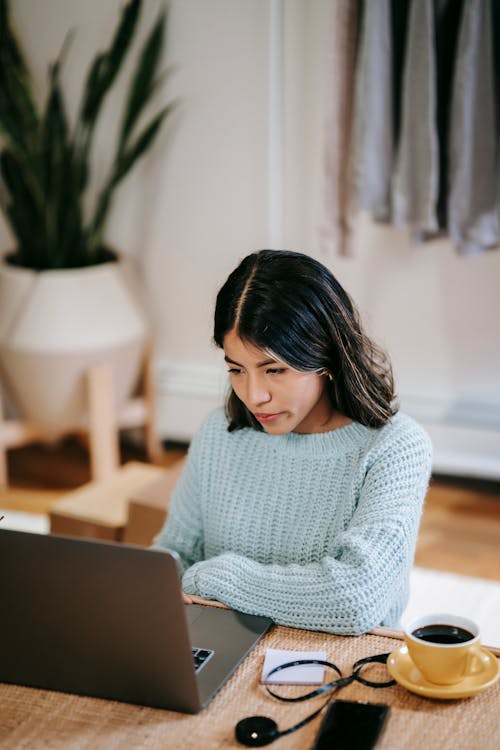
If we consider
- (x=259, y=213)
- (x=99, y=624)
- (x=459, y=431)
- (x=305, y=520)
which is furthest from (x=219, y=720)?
(x=259, y=213)

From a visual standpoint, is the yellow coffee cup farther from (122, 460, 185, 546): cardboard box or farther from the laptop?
(122, 460, 185, 546): cardboard box

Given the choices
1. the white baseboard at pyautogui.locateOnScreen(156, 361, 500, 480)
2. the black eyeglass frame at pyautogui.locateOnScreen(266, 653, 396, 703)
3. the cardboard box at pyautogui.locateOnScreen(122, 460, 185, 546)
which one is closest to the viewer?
the black eyeglass frame at pyautogui.locateOnScreen(266, 653, 396, 703)

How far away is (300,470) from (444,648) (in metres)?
0.50

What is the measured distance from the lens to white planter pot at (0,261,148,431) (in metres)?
3.32

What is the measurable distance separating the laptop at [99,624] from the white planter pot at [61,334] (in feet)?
7.20

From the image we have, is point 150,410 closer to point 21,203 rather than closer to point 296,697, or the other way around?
point 21,203

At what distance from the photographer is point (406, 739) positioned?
1046 millimetres

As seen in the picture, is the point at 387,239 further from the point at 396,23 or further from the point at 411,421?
the point at 411,421

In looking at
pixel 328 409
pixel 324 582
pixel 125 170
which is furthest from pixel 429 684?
pixel 125 170

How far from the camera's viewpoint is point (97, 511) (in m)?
2.68

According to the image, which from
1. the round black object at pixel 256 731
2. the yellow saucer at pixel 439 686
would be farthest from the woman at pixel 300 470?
the round black object at pixel 256 731

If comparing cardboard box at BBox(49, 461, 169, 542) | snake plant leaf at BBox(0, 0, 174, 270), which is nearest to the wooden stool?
snake plant leaf at BBox(0, 0, 174, 270)

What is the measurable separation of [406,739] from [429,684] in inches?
3.9

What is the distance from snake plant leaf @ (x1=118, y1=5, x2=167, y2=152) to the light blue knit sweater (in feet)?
6.50
